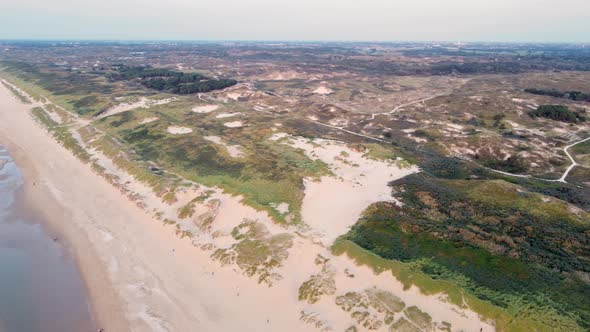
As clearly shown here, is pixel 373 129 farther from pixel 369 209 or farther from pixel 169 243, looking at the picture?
pixel 169 243

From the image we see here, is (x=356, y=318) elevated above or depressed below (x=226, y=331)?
above

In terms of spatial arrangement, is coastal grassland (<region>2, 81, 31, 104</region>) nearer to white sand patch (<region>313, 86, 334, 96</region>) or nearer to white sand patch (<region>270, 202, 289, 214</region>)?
white sand patch (<region>313, 86, 334, 96</region>)

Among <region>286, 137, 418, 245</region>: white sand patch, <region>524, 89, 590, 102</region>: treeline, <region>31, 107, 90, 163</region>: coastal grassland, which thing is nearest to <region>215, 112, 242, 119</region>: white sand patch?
<region>286, 137, 418, 245</region>: white sand patch

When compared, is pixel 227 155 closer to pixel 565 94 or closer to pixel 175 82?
pixel 175 82

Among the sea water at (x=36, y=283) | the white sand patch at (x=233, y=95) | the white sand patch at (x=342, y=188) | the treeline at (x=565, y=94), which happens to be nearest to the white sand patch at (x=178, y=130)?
the white sand patch at (x=342, y=188)

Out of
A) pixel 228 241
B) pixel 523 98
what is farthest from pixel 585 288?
pixel 523 98

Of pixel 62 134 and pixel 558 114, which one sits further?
pixel 558 114

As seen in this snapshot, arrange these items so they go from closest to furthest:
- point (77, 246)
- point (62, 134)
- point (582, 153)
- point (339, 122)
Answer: point (77, 246) < point (582, 153) < point (62, 134) < point (339, 122)

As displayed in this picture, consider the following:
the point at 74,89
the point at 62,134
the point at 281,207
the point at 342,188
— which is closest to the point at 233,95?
the point at 62,134
